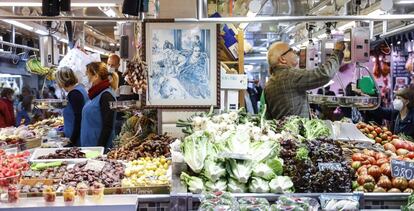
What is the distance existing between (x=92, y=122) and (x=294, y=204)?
364 centimetres

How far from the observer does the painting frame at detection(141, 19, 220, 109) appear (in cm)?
437

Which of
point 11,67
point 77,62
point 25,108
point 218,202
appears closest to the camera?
point 218,202

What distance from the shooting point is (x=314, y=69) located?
5191 millimetres

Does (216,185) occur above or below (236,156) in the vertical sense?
below

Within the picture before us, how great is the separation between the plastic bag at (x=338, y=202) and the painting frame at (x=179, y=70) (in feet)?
6.19

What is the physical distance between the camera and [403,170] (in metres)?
2.96

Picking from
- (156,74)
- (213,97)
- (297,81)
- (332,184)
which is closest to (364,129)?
(297,81)

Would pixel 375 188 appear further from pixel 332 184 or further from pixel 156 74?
pixel 156 74

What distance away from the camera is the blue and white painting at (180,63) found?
4.37 meters

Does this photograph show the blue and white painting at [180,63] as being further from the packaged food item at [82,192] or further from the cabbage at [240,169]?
the packaged food item at [82,192]

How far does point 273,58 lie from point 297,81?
460 mm

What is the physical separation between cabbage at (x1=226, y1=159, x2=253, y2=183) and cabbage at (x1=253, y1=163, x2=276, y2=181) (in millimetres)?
35

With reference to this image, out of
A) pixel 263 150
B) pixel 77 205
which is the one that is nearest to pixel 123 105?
pixel 263 150

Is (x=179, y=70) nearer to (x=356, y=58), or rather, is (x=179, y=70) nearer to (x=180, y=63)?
(x=180, y=63)
